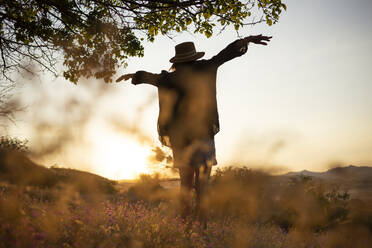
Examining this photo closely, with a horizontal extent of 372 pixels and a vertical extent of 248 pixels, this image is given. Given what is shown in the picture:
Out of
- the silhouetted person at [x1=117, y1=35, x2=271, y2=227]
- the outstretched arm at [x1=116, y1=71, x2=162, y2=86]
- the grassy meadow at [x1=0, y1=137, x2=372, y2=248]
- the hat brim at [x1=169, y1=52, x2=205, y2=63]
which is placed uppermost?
the hat brim at [x1=169, y1=52, x2=205, y2=63]

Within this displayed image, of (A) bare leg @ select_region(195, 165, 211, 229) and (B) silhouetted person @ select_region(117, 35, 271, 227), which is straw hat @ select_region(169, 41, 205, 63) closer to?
(B) silhouetted person @ select_region(117, 35, 271, 227)

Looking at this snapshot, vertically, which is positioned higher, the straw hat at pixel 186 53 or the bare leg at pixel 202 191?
the straw hat at pixel 186 53

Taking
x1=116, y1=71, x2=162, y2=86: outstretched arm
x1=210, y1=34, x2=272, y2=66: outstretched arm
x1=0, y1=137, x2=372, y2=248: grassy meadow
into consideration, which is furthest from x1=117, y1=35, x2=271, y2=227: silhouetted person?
x1=0, y1=137, x2=372, y2=248: grassy meadow

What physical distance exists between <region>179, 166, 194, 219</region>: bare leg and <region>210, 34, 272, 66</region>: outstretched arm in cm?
174

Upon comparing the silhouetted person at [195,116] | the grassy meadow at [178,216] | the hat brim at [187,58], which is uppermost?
the hat brim at [187,58]

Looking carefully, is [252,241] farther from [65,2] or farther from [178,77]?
[65,2]

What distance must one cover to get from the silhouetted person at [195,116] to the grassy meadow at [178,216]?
0.68 m

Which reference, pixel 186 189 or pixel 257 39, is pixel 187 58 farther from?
pixel 186 189

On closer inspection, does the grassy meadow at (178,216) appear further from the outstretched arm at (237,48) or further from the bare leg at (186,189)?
the outstretched arm at (237,48)

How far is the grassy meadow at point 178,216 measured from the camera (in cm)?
306

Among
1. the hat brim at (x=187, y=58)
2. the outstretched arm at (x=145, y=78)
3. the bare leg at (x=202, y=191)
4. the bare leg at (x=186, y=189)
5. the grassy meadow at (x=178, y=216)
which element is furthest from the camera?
the outstretched arm at (x=145, y=78)

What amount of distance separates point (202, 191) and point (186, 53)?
223cm

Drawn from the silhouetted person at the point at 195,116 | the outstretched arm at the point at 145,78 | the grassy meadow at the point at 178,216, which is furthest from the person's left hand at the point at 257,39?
the grassy meadow at the point at 178,216

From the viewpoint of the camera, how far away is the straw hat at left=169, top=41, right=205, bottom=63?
4595 mm
